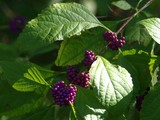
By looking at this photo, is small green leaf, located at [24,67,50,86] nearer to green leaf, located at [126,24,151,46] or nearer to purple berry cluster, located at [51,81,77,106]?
purple berry cluster, located at [51,81,77,106]

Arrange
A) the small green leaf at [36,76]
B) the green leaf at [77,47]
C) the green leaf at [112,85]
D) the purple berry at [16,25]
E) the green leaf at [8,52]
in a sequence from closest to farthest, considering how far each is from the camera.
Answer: the green leaf at [112,85] < the small green leaf at [36,76] < the green leaf at [77,47] < the green leaf at [8,52] < the purple berry at [16,25]

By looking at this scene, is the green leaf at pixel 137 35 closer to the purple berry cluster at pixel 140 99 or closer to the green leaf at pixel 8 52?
the purple berry cluster at pixel 140 99

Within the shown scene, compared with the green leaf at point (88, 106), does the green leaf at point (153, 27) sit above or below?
above

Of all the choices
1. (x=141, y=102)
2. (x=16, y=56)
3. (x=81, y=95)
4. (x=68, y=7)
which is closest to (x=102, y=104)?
(x=81, y=95)

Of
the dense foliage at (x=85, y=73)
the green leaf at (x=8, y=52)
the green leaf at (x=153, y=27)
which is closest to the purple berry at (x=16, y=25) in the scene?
the green leaf at (x=8, y=52)

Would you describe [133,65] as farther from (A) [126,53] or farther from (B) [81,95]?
(B) [81,95]

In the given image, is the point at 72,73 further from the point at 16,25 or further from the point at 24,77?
the point at 16,25

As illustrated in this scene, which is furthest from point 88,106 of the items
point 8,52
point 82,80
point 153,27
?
point 8,52
